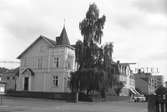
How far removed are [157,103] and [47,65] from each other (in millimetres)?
40945

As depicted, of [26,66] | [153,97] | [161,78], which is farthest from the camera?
[161,78]

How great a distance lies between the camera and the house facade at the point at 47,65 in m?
44.9

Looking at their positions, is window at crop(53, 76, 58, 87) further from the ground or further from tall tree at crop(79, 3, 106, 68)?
the ground

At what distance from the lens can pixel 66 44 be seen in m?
46.1

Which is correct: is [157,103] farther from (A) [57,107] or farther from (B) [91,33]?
(B) [91,33]

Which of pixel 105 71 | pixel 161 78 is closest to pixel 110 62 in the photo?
pixel 105 71

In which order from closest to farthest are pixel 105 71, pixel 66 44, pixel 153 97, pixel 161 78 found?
pixel 153 97
pixel 105 71
pixel 66 44
pixel 161 78

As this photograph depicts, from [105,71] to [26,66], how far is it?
1784cm

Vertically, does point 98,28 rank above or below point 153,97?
above

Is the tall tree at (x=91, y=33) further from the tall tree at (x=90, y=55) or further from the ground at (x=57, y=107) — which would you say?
the ground at (x=57, y=107)

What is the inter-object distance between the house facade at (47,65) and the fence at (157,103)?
36744 mm

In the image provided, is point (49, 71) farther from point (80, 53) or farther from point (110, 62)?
point (110, 62)

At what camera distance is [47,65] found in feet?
154

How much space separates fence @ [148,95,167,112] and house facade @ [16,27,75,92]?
36.7 metres
